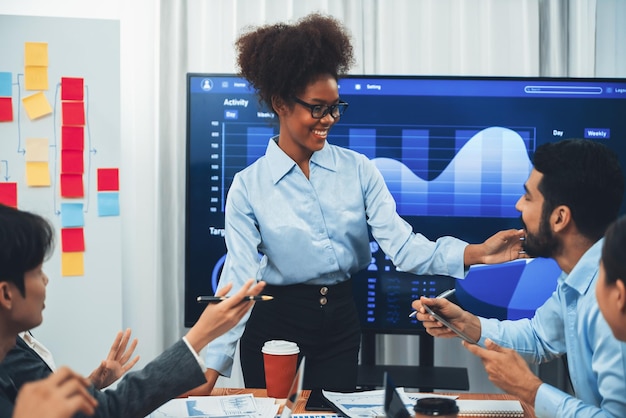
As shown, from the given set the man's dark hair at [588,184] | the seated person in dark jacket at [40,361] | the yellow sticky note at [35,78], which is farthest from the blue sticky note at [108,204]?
the man's dark hair at [588,184]

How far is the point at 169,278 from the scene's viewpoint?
3.83 meters

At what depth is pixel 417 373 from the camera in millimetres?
3375

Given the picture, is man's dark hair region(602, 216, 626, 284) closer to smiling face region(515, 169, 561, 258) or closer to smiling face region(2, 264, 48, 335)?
smiling face region(515, 169, 561, 258)

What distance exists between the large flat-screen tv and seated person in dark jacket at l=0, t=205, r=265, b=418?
5.70 ft

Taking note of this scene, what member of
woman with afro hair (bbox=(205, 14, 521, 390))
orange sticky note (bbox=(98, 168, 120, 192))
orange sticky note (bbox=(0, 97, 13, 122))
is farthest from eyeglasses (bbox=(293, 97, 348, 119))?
orange sticky note (bbox=(0, 97, 13, 122))

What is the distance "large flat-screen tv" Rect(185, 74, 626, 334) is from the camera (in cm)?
342

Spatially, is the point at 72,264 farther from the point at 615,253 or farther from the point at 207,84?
the point at 615,253

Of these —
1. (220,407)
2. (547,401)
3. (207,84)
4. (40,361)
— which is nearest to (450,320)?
(547,401)

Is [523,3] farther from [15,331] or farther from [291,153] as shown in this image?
[15,331]

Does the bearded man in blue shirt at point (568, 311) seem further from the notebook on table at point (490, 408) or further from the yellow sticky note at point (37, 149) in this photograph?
the yellow sticky note at point (37, 149)

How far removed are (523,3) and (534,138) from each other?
A: 0.79 m

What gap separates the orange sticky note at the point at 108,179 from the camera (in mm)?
3532

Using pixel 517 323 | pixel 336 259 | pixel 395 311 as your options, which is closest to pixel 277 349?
pixel 336 259

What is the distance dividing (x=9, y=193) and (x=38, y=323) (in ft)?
6.79
